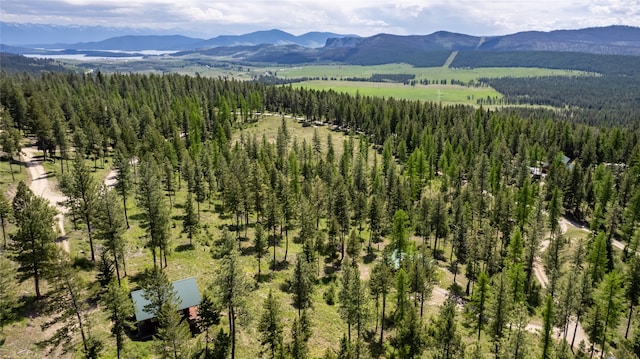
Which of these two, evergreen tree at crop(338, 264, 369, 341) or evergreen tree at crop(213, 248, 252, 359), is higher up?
evergreen tree at crop(213, 248, 252, 359)

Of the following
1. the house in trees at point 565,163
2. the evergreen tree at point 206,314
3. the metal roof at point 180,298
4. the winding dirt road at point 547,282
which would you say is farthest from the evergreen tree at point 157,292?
the house in trees at point 565,163

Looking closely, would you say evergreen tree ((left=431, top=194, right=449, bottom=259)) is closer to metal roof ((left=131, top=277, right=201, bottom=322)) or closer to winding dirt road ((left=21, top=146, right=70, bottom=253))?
metal roof ((left=131, top=277, right=201, bottom=322))

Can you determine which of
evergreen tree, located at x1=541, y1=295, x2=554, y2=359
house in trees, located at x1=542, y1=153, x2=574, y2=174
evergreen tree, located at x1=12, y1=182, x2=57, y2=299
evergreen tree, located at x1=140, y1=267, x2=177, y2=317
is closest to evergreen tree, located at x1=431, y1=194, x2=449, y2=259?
evergreen tree, located at x1=541, y1=295, x2=554, y2=359

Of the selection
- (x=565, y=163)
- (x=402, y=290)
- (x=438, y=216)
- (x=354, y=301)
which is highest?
(x=354, y=301)

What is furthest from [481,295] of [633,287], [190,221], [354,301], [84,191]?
[84,191]

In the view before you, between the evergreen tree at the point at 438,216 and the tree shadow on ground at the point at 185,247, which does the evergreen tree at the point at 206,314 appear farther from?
the evergreen tree at the point at 438,216

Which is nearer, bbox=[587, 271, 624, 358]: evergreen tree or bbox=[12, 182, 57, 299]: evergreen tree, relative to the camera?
bbox=[12, 182, 57, 299]: evergreen tree

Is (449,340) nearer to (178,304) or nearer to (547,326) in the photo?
(547,326)
